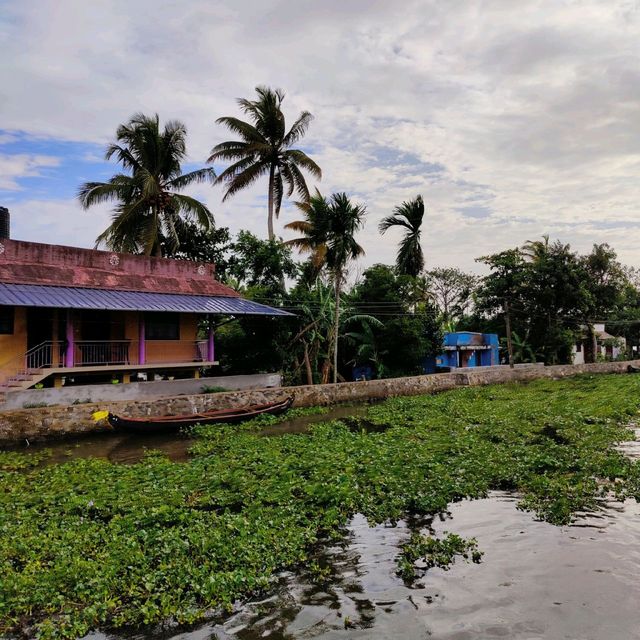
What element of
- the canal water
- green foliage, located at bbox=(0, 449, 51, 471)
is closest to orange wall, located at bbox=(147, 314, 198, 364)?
green foliage, located at bbox=(0, 449, 51, 471)

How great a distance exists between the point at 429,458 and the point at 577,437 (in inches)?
197

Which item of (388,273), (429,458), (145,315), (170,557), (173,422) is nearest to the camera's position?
(170,557)

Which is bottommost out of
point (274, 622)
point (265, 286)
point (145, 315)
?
point (274, 622)

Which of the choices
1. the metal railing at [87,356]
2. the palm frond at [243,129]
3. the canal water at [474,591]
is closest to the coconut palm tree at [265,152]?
the palm frond at [243,129]

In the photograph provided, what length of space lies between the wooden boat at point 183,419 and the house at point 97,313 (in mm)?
3017

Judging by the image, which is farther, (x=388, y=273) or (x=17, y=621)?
(x=388, y=273)

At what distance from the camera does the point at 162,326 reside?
21.0 metres

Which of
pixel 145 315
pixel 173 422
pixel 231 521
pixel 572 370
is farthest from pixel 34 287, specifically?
pixel 572 370

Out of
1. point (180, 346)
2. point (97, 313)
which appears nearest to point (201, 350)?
point (180, 346)

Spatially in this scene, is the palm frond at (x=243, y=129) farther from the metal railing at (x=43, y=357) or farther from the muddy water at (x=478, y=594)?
the muddy water at (x=478, y=594)

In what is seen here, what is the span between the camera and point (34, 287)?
1720cm

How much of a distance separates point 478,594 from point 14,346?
17.1 meters

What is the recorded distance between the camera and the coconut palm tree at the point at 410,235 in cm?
3262

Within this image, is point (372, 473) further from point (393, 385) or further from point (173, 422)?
point (393, 385)
